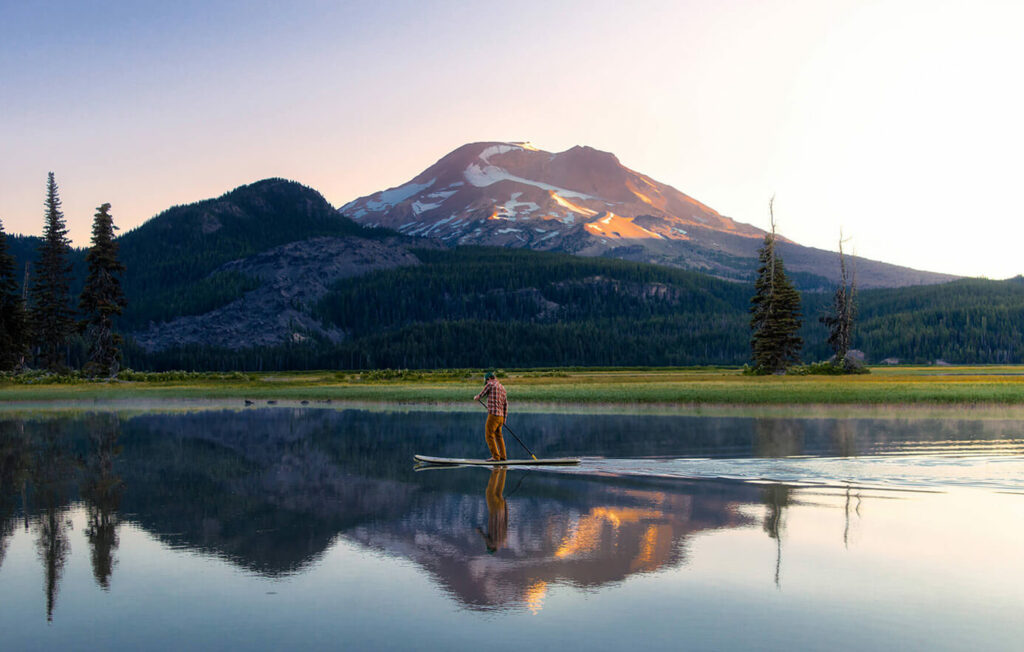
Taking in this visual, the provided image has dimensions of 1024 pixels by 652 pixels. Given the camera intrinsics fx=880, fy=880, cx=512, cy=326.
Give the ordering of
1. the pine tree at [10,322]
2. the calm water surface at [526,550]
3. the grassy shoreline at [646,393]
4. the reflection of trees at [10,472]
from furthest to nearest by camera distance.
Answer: the pine tree at [10,322]
the grassy shoreline at [646,393]
the reflection of trees at [10,472]
the calm water surface at [526,550]

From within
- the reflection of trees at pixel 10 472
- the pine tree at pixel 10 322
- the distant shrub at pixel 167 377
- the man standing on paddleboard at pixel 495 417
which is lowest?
A: the reflection of trees at pixel 10 472

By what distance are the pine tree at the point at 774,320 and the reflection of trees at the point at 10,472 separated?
70450mm

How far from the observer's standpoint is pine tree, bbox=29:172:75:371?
4429 inches

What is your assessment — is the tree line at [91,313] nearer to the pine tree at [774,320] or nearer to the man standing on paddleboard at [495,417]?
the pine tree at [774,320]

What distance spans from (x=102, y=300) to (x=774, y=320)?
74736 mm

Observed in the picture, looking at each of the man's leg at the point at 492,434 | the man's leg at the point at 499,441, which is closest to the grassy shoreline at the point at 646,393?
the man's leg at the point at 499,441

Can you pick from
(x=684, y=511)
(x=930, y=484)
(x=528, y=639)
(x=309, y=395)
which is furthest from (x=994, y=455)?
(x=309, y=395)

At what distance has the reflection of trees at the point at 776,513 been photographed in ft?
49.4

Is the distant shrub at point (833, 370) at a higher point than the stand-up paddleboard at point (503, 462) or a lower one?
higher

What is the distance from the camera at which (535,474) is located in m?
26.4

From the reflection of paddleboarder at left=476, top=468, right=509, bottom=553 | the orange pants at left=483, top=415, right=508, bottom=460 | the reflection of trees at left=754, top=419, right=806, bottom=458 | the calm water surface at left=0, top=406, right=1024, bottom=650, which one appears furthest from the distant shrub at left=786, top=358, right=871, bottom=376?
the reflection of paddleboarder at left=476, top=468, right=509, bottom=553

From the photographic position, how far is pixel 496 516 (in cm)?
1920

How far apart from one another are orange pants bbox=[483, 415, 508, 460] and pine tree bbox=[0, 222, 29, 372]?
3325 inches

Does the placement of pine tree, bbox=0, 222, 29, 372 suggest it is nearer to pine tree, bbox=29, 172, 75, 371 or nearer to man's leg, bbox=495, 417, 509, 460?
pine tree, bbox=29, 172, 75, 371
